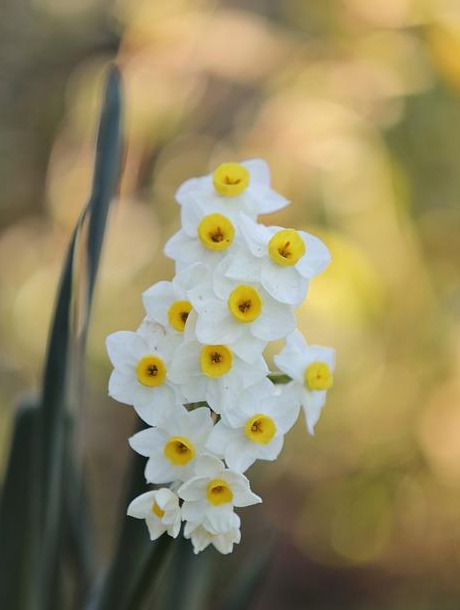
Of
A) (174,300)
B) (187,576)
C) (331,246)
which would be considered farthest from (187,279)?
(331,246)

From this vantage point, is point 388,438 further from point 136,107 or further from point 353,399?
point 136,107

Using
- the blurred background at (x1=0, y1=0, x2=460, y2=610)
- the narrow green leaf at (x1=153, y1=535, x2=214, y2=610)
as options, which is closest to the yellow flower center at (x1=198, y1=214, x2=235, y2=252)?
the narrow green leaf at (x1=153, y1=535, x2=214, y2=610)

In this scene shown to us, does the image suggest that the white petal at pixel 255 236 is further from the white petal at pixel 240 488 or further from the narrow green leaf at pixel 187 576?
the narrow green leaf at pixel 187 576

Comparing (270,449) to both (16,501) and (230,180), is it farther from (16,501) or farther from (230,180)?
(16,501)

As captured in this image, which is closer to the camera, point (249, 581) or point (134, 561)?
point (134, 561)

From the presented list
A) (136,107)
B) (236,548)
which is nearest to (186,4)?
(136,107)
